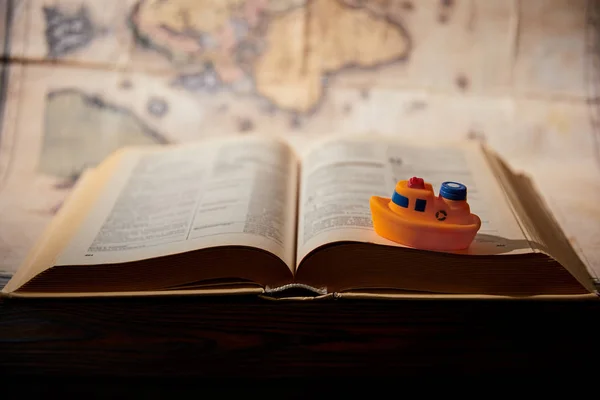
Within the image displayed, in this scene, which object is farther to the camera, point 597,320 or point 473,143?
point 473,143

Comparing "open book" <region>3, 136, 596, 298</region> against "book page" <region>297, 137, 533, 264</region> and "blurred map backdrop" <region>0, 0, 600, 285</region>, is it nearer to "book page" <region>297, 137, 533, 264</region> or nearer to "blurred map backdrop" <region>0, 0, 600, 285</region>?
"book page" <region>297, 137, 533, 264</region>

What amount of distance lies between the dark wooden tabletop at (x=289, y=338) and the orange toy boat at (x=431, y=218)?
2.5 inches

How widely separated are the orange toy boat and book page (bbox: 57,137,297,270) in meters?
0.13

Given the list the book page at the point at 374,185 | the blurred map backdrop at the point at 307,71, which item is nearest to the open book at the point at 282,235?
the book page at the point at 374,185

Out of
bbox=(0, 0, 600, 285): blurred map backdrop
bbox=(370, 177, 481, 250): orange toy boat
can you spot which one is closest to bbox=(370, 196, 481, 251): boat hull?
bbox=(370, 177, 481, 250): orange toy boat

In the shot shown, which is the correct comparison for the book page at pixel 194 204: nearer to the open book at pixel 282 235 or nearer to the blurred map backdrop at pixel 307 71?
the open book at pixel 282 235

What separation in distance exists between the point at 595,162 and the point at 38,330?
933 mm

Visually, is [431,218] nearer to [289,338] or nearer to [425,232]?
[425,232]

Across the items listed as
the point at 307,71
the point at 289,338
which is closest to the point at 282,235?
the point at 289,338

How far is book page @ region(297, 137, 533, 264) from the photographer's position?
0.78m

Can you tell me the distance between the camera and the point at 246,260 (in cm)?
75

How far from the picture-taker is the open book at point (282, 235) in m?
0.74

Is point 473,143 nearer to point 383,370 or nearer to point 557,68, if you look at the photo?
point 557,68

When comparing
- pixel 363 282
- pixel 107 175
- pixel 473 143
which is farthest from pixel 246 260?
pixel 473 143
